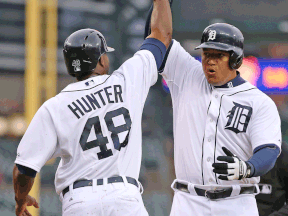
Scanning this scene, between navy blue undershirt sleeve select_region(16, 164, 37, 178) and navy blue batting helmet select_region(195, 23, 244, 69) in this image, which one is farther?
navy blue batting helmet select_region(195, 23, 244, 69)

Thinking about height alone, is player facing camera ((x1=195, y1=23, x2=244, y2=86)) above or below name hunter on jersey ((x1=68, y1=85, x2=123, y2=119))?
above

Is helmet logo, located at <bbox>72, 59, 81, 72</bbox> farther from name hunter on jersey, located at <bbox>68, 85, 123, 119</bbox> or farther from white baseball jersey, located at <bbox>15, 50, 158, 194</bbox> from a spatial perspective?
name hunter on jersey, located at <bbox>68, 85, 123, 119</bbox>

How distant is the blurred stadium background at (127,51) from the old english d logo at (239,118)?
607cm

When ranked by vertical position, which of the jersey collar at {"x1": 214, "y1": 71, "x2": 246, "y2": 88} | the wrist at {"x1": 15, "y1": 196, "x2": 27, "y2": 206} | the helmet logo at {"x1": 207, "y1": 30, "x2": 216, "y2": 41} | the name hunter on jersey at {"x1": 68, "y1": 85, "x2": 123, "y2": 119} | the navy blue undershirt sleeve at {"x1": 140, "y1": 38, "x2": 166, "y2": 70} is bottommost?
the wrist at {"x1": 15, "y1": 196, "x2": 27, "y2": 206}

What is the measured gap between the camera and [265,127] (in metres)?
2.95

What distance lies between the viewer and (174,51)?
3348 millimetres

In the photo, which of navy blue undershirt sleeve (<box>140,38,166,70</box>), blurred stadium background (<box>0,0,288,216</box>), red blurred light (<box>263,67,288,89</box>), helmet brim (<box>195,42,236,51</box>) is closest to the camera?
navy blue undershirt sleeve (<box>140,38,166,70</box>)

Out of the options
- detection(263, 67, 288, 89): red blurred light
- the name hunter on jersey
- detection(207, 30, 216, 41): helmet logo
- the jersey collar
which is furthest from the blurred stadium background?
the name hunter on jersey

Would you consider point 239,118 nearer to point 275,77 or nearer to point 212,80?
point 212,80

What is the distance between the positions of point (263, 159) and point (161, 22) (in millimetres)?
1096

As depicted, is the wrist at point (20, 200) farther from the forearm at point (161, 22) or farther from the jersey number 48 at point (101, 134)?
the forearm at point (161, 22)

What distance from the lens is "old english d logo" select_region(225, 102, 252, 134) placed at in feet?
9.97

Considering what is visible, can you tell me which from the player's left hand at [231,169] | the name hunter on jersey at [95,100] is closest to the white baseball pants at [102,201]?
the name hunter on jersey at [95,100]

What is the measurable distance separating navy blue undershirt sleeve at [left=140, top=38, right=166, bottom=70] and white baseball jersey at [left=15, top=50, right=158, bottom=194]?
35cm
